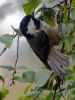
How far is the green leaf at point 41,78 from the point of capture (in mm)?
1030

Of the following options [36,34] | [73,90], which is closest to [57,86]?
[73,90]

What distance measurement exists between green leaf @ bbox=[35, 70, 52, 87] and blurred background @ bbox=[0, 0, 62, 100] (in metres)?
0.99

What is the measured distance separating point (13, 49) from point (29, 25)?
2.71 metres

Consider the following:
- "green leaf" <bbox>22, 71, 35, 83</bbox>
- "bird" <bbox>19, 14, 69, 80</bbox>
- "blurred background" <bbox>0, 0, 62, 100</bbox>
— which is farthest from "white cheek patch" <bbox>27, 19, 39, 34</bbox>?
"blurred background" <bbox>0, 0, 62, 100</bbox>

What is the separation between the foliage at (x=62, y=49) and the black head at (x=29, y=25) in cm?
2

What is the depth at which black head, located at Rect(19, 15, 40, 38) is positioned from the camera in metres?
1.14

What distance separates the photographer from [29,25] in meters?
1.14

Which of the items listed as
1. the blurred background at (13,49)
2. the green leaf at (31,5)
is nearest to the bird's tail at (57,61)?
the green leaf at (31,5)

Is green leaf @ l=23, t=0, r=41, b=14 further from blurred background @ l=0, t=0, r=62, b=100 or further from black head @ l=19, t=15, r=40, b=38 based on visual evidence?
blurred background @ l=0, t=0, r=62, b=100

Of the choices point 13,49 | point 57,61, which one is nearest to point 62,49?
point 57,61

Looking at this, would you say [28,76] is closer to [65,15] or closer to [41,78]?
[41,78]

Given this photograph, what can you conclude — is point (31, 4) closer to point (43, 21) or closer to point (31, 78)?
point (43, 21)

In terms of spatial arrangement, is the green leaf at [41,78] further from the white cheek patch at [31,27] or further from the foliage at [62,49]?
the white cheek patch at [31,27]

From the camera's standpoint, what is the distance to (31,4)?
1176mm
